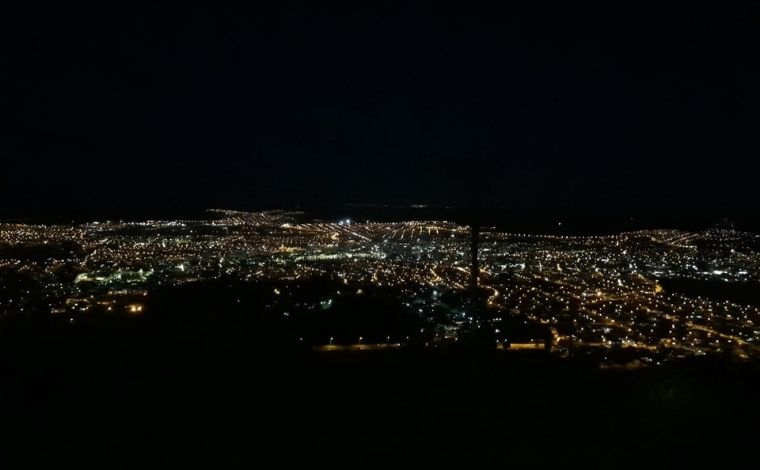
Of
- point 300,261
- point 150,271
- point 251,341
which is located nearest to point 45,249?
point 150,271

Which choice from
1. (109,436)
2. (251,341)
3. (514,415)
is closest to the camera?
(109,436)

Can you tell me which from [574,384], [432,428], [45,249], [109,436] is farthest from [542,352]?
[45,249]

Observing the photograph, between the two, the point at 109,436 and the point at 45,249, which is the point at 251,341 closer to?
the point at 109,436

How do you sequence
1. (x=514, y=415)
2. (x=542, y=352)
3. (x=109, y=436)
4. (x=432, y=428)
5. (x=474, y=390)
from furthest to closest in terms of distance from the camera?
(x=542, y=352) < (x=474, y=390) < (x=514, y=415) < (x=432, y=428) < (x=109, y=436)

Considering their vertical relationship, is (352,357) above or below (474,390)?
below

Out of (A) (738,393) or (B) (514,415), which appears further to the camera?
(A) (738,393)

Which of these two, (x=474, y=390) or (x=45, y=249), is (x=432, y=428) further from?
(x=45, y=249)
